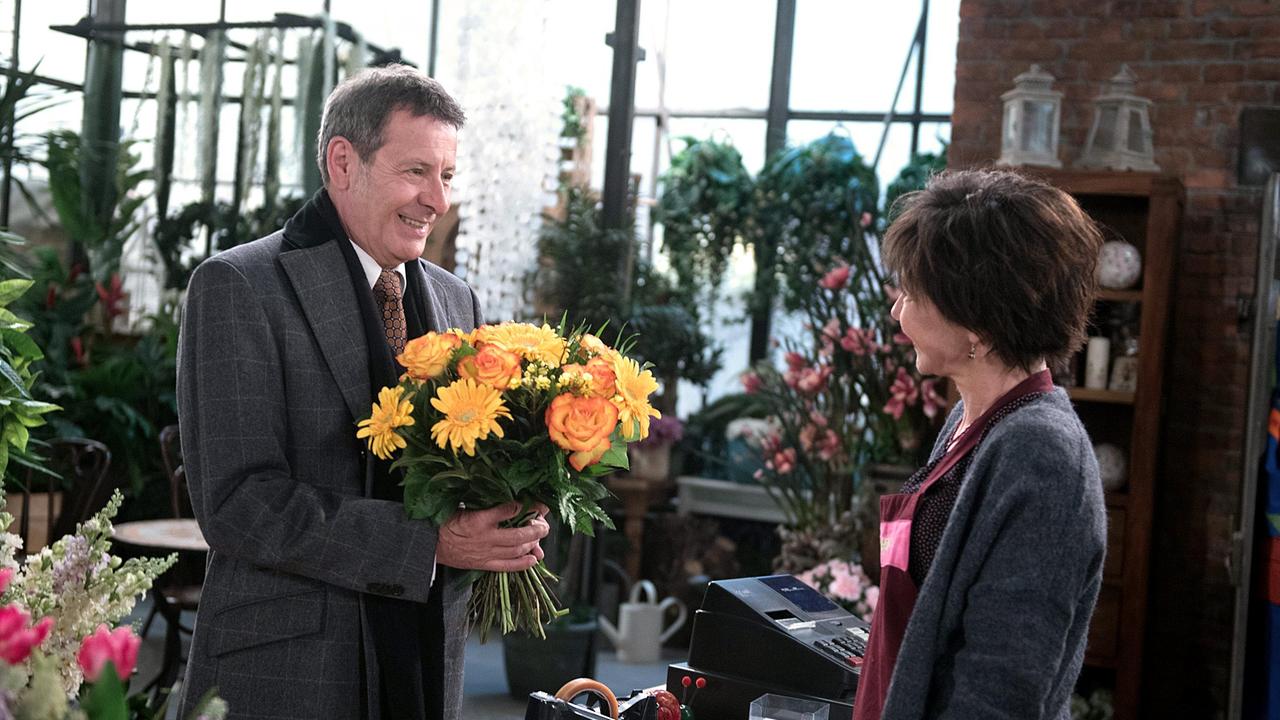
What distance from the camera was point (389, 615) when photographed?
1836 mm

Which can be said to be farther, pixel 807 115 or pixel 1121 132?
pixel 807 115

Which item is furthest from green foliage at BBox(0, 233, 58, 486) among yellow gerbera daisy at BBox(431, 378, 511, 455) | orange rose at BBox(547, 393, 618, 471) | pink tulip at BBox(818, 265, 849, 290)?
pink tulip at BBox(818, 265, 849, 290)

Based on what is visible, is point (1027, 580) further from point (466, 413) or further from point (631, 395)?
point (466, 413)

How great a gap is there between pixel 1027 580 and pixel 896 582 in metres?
0.22

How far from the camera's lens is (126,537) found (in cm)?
474

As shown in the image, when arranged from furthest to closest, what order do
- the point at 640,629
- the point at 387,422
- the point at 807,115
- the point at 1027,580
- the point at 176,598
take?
1. the point at 807,115
2. the point at 640,629
3. the point at 176,598
4. the point at 387,422
5. the point at 1027,580

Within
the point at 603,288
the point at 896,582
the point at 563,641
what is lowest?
the point at 563,641

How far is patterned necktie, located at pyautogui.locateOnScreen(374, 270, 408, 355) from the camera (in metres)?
2.00

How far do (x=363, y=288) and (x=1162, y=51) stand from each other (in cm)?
370

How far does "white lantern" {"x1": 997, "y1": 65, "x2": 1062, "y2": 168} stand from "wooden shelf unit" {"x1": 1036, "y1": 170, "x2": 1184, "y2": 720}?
0.80ft

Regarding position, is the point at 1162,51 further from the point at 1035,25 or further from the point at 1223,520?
the point at 1223,520

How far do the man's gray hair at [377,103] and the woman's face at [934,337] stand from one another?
810mm

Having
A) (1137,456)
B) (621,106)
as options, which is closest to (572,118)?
(621,106)

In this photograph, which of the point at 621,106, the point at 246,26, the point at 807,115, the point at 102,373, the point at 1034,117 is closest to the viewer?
the point at 1034,117
